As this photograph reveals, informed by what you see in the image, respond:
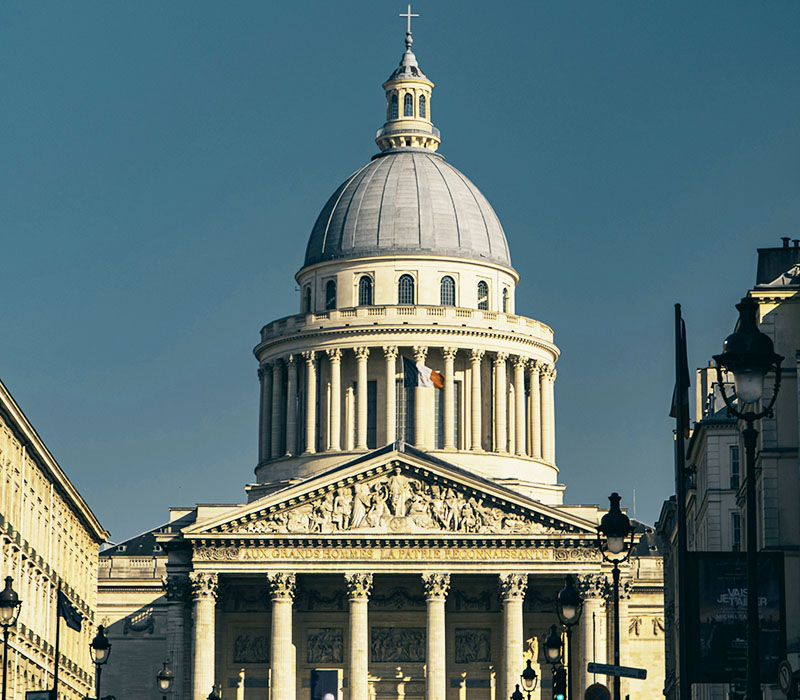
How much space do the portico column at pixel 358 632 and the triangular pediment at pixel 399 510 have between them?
2.46 meters

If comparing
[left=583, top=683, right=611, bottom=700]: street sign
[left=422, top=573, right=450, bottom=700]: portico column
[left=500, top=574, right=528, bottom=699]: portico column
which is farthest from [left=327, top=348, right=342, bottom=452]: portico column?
[left=583, top=683, right=611, bottom=700]: street sign

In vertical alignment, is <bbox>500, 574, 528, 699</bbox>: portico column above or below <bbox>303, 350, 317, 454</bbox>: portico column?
below

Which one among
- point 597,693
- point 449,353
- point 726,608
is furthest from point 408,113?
point 726,608

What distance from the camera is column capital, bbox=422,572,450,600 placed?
364 feet

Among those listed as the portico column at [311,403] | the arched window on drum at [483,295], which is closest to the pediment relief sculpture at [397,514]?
the portico column at [311,403]

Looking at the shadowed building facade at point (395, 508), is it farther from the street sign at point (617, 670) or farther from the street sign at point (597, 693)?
the street sign at point (617, 670)

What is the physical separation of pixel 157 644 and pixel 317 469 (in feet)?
45.2

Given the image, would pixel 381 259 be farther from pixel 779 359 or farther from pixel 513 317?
pixel 779 359

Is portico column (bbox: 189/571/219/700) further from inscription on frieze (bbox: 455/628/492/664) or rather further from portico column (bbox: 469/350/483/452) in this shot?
portico column (bbox: 469/350/483/452)

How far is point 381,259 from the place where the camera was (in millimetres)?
135625

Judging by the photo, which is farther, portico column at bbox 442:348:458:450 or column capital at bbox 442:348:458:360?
column capital at bbox 442:348:458:360

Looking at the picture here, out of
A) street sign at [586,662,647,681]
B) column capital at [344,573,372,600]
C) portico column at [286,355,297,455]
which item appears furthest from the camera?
portico column at [286,355,297,455]

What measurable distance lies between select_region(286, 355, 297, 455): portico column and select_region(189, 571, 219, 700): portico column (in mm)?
22401

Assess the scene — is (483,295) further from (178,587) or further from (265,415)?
(178,587)
